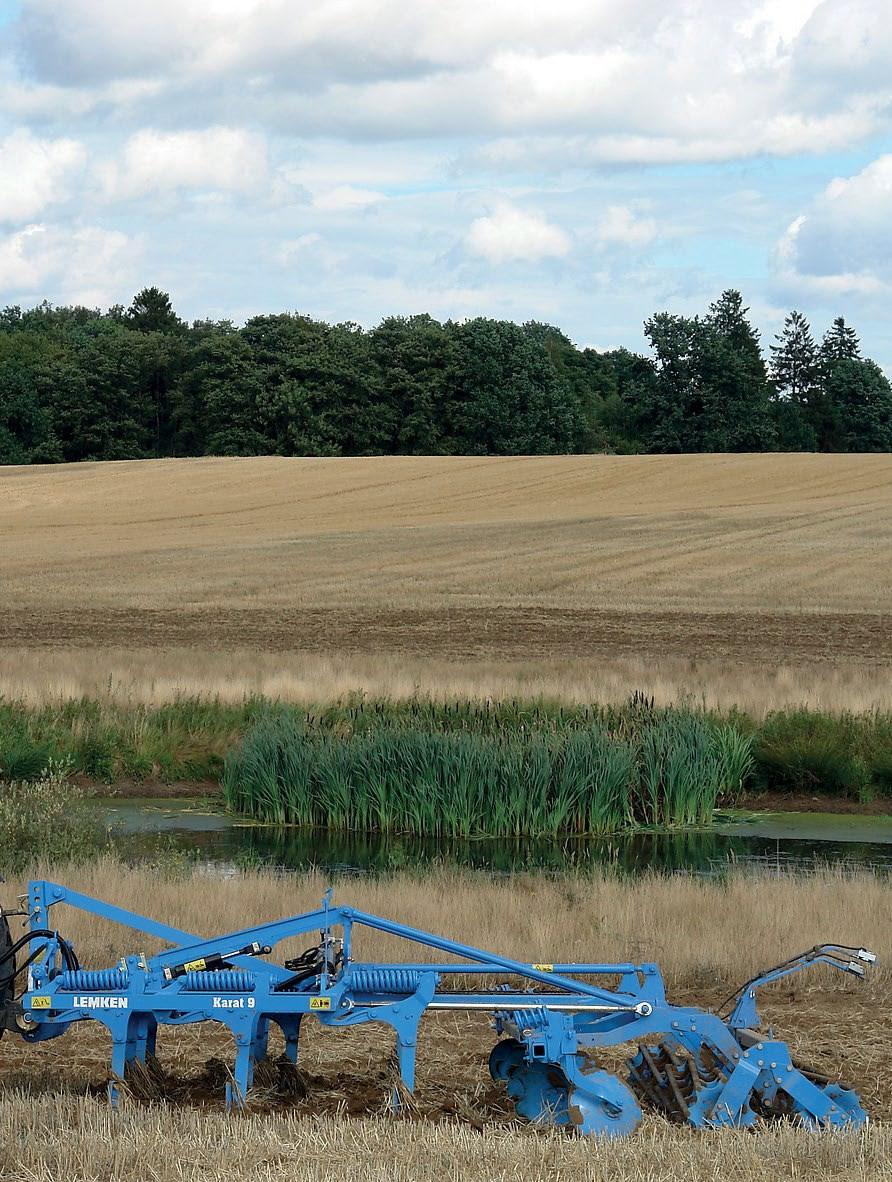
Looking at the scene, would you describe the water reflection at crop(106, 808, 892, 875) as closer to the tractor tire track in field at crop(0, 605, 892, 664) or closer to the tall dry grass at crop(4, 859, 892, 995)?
the tall dry grass at crop(4, 859, 892, 995)

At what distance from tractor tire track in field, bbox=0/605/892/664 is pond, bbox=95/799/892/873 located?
9.36 m

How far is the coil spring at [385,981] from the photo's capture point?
267 inches

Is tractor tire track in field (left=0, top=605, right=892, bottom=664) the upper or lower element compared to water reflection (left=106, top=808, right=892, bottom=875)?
upper

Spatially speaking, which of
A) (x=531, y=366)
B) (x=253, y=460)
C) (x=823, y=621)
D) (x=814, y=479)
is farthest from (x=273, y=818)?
(x=531, y=366)

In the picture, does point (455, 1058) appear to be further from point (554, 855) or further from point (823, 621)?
point (823, 621)

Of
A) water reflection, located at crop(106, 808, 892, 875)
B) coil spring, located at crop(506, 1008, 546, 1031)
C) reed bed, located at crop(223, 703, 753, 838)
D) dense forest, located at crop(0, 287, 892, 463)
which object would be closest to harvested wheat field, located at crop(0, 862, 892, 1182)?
coil spring, located at crop(506, 1008, 546, 1031)

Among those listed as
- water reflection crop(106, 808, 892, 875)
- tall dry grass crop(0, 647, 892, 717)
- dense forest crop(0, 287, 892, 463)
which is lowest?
water reflection crop(106, 808, 892, 875)

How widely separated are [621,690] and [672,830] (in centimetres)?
384

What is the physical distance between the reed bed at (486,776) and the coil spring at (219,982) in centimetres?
986

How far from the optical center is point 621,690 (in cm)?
2059

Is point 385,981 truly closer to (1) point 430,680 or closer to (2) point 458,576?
(1) point 430,680

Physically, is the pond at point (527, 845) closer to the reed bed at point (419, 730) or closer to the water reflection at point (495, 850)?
the water reflection at point (495, 850)

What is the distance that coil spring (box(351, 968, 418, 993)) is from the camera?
6.77 m

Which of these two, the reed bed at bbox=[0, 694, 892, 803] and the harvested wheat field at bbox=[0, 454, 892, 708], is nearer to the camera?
the reed bed at bbox=[0, 694, 892, 803]
